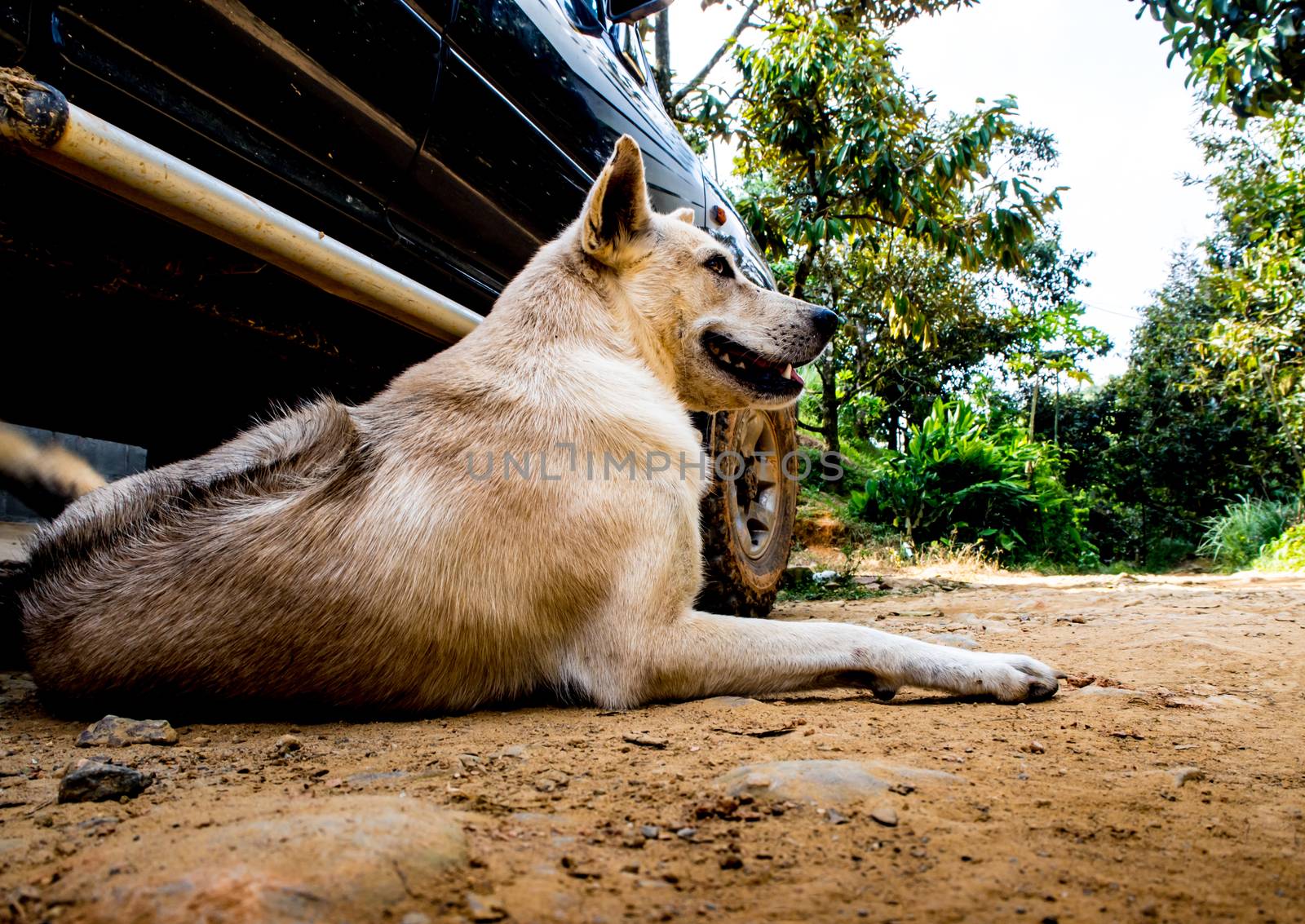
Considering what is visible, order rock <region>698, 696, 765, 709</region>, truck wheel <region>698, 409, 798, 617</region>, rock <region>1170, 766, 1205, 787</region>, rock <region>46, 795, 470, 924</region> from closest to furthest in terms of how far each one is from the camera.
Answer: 1. rock <region>46, 795, 470, 924</region>
2. rock <region>1170, 766, 1205, 787</region>
3. rock <region>698, 696, 765, 709</region>
4. truck wheel <region>698, 409, 798, 617</region>

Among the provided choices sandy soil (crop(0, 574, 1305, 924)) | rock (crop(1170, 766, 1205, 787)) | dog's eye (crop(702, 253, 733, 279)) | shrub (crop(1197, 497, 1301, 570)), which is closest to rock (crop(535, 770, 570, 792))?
sandy soil (crop(0, 574, 1305, 924))

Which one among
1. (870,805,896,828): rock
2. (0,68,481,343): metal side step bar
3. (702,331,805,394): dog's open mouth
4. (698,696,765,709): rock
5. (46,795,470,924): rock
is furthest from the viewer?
(702,331,805,394): dog's open mouth

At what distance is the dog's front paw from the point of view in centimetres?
221

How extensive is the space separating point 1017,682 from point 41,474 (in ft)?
17.3

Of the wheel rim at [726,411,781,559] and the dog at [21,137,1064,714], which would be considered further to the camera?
the wheel rim at [726,411,781,559]

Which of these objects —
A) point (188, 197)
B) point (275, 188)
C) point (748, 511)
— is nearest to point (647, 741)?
point (188, 197)

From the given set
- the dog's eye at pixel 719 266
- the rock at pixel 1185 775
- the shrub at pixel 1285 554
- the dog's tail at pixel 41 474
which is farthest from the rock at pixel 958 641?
the shrub at pixel 1285 554

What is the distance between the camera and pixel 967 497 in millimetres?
11812

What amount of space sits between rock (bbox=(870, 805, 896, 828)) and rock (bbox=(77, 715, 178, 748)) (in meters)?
1.51

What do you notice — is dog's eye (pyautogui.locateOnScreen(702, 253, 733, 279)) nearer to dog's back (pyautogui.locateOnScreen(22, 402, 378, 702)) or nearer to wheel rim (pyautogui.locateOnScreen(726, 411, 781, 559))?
wheel rim (pyautogui.locateOnScreen(726, 411, 781, 559))

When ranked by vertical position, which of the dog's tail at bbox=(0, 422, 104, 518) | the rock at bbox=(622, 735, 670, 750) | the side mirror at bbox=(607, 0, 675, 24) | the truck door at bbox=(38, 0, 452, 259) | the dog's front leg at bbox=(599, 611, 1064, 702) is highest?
the side mirror at bbox=(607, 0, 675, 24)

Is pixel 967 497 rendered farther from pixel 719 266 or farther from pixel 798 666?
pixel 798 666

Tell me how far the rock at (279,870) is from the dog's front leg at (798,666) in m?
1.07

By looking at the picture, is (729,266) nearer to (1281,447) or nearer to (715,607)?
(715,607)
